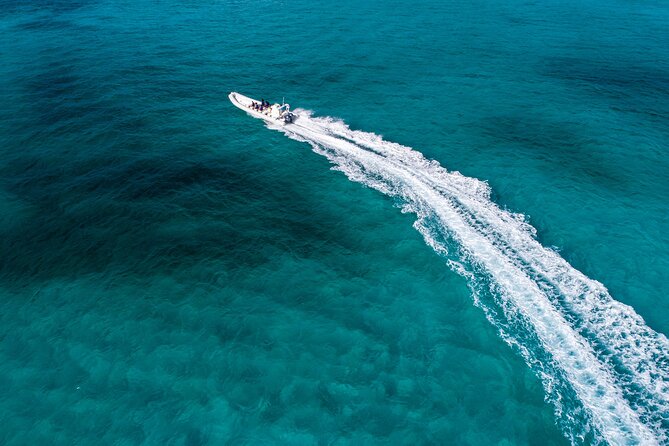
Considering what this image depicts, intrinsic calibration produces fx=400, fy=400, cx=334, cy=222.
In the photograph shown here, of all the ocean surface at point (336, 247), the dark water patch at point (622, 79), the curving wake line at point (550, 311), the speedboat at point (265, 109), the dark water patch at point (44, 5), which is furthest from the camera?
the dark water patch at point (44, 5)

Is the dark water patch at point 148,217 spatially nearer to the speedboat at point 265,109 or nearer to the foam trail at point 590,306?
the speedboat at point 265,109

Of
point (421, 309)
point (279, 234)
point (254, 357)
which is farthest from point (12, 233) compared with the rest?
point (421, 309)

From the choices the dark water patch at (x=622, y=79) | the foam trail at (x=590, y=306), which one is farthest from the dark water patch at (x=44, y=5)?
the dark water patch at (x=622, y=79)

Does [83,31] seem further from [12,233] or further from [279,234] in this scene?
[279,234]

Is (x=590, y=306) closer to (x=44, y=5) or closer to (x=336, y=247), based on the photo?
(x=336, y=247)

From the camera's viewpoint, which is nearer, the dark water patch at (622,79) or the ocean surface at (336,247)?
the ocean surface at (336,247)

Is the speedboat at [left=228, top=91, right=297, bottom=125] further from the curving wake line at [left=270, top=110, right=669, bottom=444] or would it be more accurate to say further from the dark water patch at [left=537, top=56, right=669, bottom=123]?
the dark water patch at [left=537, top=56, right=669, bottom=123]

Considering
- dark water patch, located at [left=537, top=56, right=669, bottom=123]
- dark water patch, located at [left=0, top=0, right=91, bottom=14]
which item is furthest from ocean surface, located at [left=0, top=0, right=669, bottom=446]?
dark water patch, located at [left=0, top=0, right=91, bottom=14]
